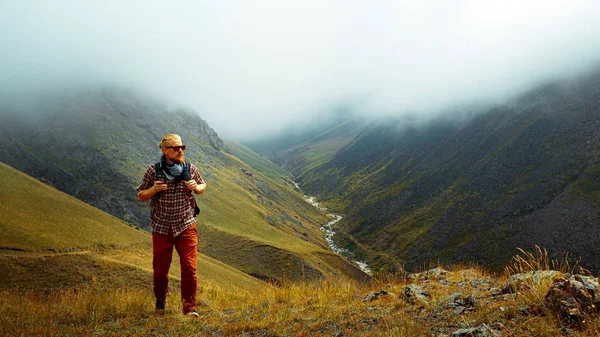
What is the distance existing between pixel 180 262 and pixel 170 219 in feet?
4.06

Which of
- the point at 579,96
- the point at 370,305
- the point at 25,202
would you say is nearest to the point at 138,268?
the point at 25,202

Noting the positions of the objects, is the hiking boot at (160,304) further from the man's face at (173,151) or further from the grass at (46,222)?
the grass at (46,222)

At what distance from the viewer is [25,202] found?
24.9 metres

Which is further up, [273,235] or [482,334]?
[482,334]

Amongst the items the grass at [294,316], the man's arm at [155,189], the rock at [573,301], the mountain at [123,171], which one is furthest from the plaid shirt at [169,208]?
the mountain at [123,171]

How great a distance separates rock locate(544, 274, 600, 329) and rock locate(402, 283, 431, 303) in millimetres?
Answer: 2866

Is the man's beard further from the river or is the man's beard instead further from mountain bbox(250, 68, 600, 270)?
mountain bbox(250, 68, 600, 270)

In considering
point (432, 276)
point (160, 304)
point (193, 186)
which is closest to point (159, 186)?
point (193, 186)

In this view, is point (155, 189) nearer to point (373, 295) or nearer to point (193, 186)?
point (193, 186)

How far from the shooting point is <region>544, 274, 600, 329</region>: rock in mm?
5723

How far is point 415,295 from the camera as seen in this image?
8852mm

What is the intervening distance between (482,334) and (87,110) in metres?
135

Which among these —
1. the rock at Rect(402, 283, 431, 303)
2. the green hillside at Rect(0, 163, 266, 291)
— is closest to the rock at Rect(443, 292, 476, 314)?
the rock at Rect(402, 283, 431, 303)

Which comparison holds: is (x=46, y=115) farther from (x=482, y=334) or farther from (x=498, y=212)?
(x=498, y=212)
